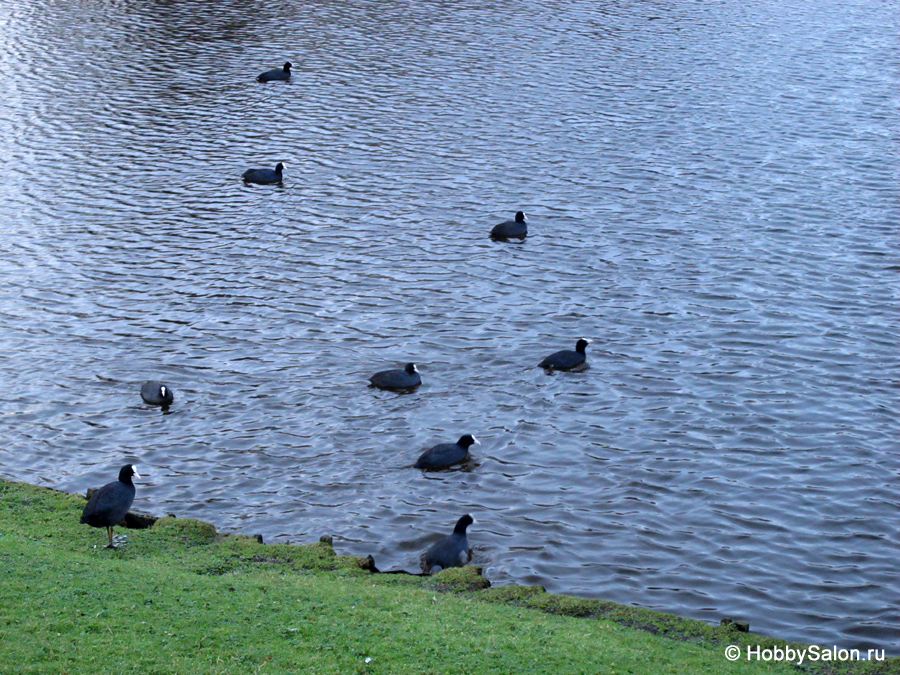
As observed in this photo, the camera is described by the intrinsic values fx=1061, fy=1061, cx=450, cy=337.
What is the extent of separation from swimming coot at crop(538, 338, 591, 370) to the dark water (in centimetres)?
41

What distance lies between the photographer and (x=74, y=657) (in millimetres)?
11836

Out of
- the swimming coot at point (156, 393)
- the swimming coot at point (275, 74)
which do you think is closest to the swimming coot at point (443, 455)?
the swimming coot at point (156, 393)

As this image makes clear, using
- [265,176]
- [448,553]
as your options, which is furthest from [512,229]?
[448,553]

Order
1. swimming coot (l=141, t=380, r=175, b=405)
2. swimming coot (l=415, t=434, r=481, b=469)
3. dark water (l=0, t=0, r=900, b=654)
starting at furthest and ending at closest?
swimming coot (l=141, t=380, r=175, b=405) → swimming coot (l=415, t=434, r=481, b=469) → dark water (l=0, t=0, r=900, b=654)

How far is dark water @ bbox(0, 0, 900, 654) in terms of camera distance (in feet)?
61.9

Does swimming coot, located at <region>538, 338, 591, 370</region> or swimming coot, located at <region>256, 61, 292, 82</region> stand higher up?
swimming coot, located at <region>256, 61, 292, 82</region>

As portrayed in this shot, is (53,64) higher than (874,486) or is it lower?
higher

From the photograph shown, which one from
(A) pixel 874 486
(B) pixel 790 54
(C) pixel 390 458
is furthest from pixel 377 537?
(B) pixel 790 54

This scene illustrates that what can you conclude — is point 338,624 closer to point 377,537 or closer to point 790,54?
point 377,537

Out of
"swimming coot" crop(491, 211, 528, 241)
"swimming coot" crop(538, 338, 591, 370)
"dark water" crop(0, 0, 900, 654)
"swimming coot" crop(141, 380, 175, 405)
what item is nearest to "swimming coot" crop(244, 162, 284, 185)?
"dark water" crop(0, 0, 900, 654)

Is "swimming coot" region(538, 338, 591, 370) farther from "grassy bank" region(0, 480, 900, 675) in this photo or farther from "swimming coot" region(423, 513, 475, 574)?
"grassy bank" region(0, 480, 900, 675)

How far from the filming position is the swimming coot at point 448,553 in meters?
17.1

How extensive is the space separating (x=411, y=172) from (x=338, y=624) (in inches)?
943

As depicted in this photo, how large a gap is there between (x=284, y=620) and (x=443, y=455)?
7390 millimetres
